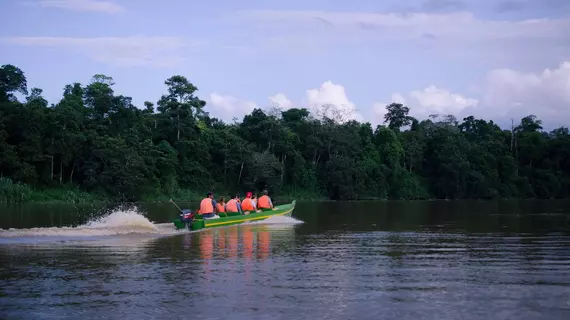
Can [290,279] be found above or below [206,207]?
below

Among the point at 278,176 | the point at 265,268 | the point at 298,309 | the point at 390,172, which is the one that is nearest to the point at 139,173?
the point at 278,176

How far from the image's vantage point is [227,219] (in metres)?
27.6

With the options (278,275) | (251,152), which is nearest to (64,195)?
(251,152)

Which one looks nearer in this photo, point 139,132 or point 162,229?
point 162,229

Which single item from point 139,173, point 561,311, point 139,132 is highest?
point 139,132

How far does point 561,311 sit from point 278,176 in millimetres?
61503

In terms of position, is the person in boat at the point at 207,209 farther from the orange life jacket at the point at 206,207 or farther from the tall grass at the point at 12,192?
the tall grass at the point at 12,192

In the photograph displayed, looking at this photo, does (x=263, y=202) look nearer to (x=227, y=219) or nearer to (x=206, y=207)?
(x=227, y=219)

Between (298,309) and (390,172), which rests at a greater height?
(390,172)

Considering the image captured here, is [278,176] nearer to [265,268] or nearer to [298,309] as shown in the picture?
[265,268]

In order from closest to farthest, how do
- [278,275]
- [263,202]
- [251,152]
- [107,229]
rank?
[278,275] < [107,229] < [263,202] < [251,152]

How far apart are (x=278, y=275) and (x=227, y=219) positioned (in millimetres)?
13644

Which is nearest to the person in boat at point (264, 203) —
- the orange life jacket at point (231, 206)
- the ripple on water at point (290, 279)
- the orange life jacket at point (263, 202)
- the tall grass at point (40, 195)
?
the orange life jacket at point (263, 202)

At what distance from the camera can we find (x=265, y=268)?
1512 centimetres
